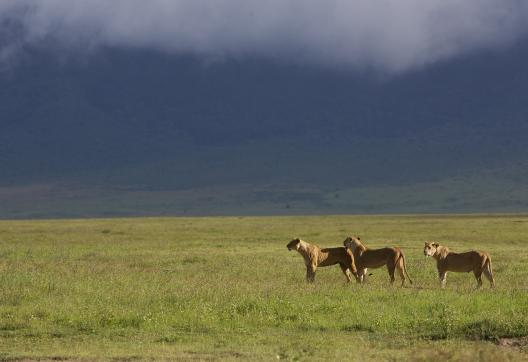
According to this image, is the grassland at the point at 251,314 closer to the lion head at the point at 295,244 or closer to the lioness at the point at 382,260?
the lioness at the point at 382,260

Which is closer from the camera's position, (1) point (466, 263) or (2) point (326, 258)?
(1) point (466, 263)

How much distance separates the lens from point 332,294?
19.6m

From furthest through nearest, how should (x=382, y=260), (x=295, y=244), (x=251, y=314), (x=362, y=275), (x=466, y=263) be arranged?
(x=295, y=244) → (x=362, y=275) → (x=382, y=260) → (x=466, y=263) → (x=251, y=314)

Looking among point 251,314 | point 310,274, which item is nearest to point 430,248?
point 310,274

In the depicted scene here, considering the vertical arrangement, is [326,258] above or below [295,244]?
below

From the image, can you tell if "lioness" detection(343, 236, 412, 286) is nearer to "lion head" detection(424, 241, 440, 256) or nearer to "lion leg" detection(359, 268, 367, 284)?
"lion leg" detection(359, 268, 367, 284)

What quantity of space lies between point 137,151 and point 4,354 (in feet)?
576

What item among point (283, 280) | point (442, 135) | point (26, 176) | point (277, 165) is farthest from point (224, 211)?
point (283, 280)

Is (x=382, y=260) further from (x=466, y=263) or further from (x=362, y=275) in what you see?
(x=466, y=263)

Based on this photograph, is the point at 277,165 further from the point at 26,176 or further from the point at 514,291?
the point at 514,291

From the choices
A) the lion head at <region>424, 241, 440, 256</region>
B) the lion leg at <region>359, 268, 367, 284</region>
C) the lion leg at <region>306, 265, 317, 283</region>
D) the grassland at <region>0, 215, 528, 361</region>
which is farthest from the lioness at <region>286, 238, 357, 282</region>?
the lion head at <region>424, 241, 440, 256</region>

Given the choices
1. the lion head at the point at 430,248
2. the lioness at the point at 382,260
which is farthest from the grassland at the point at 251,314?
the lion head at the point at 430,248

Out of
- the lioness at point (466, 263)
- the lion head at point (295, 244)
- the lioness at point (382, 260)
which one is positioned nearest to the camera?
the lioness at point (466, 263)

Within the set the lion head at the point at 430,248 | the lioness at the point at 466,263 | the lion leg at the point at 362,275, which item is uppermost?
the lion head at the point at 430,248
